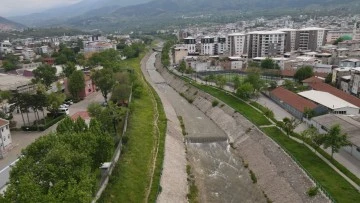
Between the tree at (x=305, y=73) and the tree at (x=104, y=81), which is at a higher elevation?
the tree at (x=104, y=81)

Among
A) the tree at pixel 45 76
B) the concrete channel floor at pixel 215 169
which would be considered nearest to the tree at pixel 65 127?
the concrete channel floor at pixel 215 169

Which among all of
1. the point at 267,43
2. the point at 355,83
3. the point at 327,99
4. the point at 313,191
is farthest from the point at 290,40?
the point at 313,191

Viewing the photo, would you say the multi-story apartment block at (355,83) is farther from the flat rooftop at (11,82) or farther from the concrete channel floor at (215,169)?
the flat rooftop at (11,82)

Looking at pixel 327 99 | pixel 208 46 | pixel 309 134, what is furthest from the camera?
pixel 208 46

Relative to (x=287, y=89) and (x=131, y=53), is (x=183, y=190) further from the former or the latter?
(x=131, y=53)

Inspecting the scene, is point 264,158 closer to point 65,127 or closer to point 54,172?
point 65,127

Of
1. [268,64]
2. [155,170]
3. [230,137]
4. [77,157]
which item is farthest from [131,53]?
[77,157]

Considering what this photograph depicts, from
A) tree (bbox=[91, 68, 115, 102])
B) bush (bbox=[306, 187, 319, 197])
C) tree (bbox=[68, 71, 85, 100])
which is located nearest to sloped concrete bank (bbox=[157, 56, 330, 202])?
bush (bbox=[306, 187, 319, 197])
